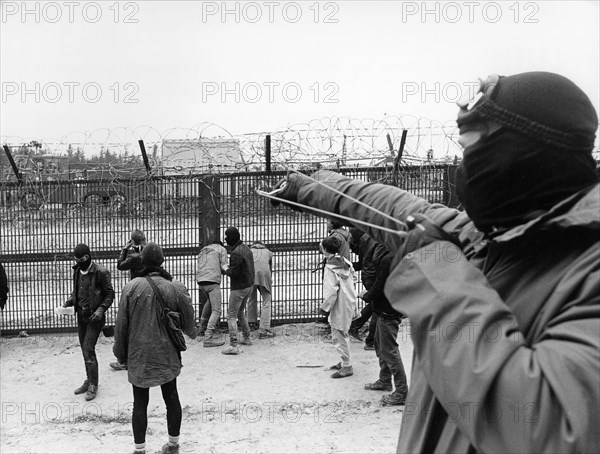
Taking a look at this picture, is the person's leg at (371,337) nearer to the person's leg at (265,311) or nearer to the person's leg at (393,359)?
the person's leg at (265,311)

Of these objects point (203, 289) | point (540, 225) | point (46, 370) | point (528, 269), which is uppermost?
point (540, 225)

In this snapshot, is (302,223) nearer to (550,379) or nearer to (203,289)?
(203,289)

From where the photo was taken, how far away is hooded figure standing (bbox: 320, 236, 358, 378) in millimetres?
7004

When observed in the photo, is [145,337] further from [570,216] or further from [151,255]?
[570,216]

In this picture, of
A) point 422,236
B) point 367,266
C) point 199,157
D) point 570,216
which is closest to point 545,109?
point 570,216

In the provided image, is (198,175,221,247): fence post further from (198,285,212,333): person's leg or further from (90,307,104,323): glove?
(90,307,104,323): glove

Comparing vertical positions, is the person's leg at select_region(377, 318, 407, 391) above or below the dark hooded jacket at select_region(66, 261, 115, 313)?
below

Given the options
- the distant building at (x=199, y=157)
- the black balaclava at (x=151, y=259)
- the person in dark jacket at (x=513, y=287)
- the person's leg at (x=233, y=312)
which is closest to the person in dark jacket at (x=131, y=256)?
the distant building at (x=199, y=157)

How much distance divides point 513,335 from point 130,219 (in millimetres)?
8168

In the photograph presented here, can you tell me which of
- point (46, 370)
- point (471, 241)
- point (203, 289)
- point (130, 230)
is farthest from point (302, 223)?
point (471, 241)

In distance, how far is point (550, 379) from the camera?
0.99 meters

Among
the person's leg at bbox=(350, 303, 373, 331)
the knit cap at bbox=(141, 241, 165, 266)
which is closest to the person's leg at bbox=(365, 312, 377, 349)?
the person's leg at bbox=(350, 303, 373, 331)

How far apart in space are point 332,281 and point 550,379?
6.17m

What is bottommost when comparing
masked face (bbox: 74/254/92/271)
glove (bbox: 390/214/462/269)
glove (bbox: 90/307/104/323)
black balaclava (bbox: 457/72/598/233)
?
glove (bbox: 90/307/104/323)
